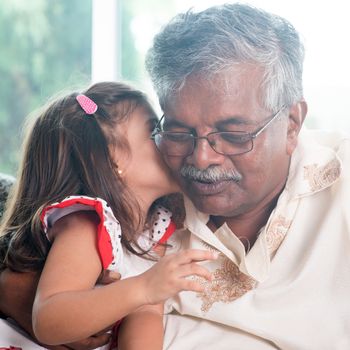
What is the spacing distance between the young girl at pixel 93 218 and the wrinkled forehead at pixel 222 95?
0.75 feet

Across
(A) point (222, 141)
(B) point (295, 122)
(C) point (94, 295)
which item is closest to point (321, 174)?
(B) point (295, 122)

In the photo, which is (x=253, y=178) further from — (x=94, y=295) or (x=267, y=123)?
(x=94, y=295)

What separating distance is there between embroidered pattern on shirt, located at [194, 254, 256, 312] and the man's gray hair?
42cm

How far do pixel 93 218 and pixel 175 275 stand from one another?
32 centimetres

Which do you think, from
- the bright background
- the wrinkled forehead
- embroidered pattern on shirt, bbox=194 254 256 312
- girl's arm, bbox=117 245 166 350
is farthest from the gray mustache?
the bright background

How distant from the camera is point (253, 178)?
5.38ft

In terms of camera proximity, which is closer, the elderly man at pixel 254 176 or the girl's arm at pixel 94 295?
the girl's arm at pixel 94 295

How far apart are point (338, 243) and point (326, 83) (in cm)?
187

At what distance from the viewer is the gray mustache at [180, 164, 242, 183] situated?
62.2 inches

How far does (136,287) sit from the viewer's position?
1372 mm

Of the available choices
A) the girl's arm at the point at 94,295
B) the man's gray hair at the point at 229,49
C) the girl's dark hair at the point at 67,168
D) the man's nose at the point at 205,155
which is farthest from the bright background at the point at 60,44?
the girl's arm at the point at 94,295

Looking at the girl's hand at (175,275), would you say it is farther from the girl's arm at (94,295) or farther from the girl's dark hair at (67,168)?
the girl's dark hair at (67,168)

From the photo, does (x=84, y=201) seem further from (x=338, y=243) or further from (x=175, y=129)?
(x=338, y=243)

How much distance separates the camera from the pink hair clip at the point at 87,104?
68.9 inches
